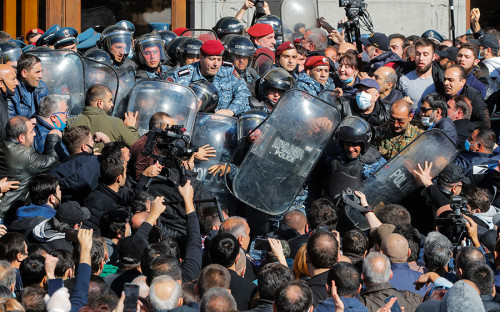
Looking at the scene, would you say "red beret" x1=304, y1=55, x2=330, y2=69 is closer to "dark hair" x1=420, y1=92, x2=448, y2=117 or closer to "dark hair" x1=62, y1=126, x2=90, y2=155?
"dark hair" x1=420, y1=92, x2=448, y2=117

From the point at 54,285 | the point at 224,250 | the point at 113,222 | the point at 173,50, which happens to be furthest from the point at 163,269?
the point at 173,50

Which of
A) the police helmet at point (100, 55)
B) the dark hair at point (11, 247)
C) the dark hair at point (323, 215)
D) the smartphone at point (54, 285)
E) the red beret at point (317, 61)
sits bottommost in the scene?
the dark hair at point (323, 215)

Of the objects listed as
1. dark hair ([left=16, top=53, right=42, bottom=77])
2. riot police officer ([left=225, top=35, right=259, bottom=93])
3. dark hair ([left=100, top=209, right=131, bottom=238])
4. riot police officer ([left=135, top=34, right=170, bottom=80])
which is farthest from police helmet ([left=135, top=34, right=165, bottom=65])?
dark hair ([left=100, top=209, right=131, bottom=238])

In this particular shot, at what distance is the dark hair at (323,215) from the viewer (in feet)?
24.8

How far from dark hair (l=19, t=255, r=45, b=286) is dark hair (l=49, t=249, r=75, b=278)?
0.30 ft

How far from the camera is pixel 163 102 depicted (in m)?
9.00

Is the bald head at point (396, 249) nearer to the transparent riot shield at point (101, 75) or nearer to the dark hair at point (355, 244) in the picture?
the dark hair at point (355, 244)

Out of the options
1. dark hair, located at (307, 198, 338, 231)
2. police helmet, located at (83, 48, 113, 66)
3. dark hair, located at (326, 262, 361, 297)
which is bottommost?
dark hair, located at (307, 198, 338, 231)

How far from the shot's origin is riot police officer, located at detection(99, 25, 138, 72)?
1059 centimetres

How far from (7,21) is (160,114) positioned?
8142 millimetres

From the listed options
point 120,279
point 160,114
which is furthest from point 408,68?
point 120,279

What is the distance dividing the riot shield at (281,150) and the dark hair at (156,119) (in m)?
0.84

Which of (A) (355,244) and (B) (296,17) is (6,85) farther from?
(B) (296,17)

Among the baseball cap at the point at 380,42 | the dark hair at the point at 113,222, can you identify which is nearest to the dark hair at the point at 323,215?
the dark hair at the point at 113,222
